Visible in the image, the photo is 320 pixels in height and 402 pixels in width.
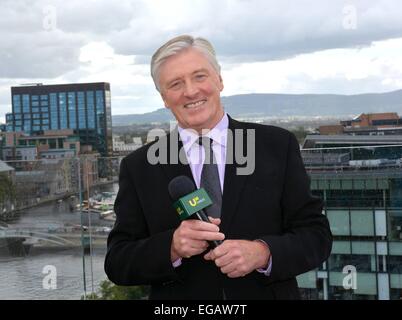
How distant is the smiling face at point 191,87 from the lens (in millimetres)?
1198

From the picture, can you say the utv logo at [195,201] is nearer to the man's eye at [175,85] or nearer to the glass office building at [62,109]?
the man's eye at [175,85]

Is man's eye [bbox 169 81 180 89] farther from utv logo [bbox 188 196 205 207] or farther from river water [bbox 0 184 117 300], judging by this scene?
river water [bbox 0 184 117 300]

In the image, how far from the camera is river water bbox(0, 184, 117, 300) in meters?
3.27

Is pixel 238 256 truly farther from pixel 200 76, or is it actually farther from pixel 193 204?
pixel 200 76

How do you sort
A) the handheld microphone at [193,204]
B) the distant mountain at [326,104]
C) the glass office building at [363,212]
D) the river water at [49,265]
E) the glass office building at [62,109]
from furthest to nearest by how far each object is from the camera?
the glass office building at [62,109] < the distant mountain at [326,104] < the river water at [49,265] < the glass office building at [363,212] < the handheld microphone at [193,204]

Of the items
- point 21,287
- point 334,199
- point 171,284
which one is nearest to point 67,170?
point 21,287

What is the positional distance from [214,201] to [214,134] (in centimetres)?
13

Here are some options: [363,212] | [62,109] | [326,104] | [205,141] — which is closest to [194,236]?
[205,141]

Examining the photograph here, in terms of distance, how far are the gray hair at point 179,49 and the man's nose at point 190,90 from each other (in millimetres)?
60

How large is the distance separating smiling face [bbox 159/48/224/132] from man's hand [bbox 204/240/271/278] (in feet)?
0.89

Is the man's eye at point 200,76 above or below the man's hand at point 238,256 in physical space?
above

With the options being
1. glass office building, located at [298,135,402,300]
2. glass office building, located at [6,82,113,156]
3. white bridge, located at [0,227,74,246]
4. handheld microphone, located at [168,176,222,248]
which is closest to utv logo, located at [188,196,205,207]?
handheld microphone, located at [168,176,222,248]

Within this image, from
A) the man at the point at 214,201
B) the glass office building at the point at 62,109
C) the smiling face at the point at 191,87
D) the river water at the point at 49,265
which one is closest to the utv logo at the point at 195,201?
the man at the point at 214,201

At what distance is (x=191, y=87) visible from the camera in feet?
3.92
